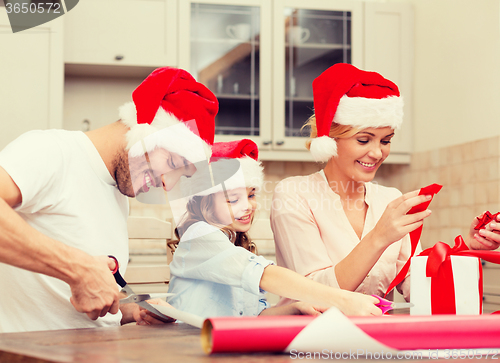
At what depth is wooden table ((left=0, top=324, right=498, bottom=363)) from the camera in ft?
1.54

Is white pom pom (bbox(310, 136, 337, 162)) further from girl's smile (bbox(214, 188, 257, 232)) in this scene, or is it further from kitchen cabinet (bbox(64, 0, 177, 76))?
kitchen cabinet (bbox(64, 0, 177, 76))

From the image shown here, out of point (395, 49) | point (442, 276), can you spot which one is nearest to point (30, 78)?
point (395, 49)

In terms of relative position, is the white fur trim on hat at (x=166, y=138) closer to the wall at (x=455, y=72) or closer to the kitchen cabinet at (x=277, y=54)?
the kitchen cabinet at (x=277, y=54)

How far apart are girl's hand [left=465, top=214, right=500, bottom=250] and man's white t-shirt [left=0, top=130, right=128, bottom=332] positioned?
75 centimetres

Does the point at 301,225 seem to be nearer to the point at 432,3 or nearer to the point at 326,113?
the point at 326,113

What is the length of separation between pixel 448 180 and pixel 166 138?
6.27ft

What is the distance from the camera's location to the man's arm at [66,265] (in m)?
0.73

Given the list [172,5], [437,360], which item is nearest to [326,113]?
[437,360]

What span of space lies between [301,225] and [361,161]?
233 millimetres

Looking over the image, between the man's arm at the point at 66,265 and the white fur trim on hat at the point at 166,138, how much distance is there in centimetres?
28

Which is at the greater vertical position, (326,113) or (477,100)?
(477,100)

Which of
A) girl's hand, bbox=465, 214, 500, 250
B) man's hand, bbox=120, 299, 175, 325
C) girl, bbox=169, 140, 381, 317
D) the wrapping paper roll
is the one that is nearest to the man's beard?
girl, bbox=169, 140, 381, 317

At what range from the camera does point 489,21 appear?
86.3 inches

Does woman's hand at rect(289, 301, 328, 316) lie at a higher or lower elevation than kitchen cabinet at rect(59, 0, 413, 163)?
lower
